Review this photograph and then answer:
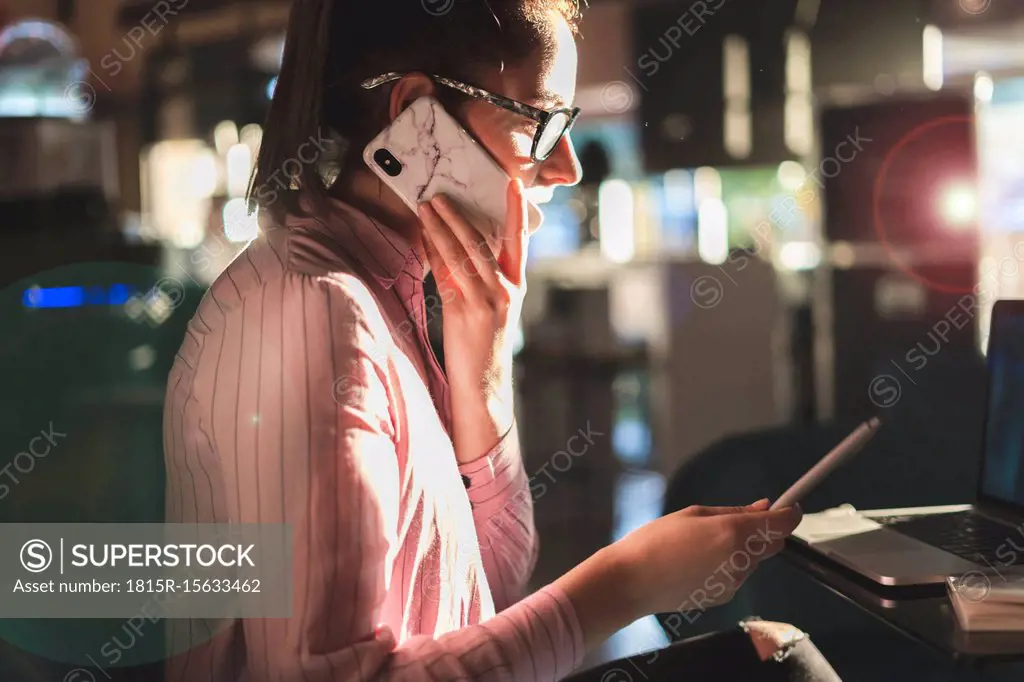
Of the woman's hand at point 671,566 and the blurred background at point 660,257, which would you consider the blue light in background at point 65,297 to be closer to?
the blurred background at point 660,257

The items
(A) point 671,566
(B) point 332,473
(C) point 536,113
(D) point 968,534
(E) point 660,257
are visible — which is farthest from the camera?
(E) point 660,257

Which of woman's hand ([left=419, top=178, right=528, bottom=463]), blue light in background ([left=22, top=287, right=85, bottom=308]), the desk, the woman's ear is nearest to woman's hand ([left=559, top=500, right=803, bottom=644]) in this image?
the desk

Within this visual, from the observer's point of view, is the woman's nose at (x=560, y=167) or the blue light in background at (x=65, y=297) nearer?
the woman's nose at (x=560, y=167)

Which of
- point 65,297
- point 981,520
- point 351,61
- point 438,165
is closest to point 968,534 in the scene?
point 981,520

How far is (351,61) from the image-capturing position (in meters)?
0.97

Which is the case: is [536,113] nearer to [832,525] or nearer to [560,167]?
[560,167]

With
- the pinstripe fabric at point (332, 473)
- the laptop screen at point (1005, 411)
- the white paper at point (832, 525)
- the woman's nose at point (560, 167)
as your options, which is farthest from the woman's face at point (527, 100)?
the laptop screen at point (1005, 411)

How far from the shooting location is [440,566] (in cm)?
96

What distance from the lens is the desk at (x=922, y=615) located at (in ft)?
2.73

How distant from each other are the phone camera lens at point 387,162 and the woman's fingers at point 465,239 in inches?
1.8

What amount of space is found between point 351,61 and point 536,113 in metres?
0.19

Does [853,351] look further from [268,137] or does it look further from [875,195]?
[268,137]

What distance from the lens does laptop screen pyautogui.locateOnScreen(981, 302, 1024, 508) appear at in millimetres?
1220

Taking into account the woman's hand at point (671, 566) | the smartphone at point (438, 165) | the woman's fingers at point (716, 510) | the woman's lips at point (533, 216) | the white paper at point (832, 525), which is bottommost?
the white paper at point (832, 525)
